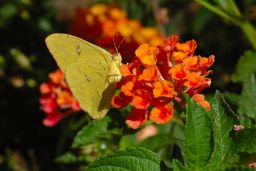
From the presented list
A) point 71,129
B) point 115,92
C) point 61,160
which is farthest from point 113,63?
point 71,129

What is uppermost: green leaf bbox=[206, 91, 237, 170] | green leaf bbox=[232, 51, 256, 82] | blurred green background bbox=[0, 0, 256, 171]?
green leaf bbox=[206, 91, 237, 170]

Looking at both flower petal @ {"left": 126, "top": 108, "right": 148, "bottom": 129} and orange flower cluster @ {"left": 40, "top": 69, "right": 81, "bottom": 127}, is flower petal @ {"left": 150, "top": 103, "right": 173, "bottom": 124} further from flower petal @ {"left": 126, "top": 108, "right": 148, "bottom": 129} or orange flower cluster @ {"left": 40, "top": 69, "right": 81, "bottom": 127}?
orange flower cluster @ {"left": 40, "top": 69, "right": 81, "bottom": 127}

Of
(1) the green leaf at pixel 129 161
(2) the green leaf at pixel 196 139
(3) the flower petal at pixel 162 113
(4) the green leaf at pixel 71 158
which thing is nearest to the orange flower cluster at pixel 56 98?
(4) the green leaf at pixel 71 158

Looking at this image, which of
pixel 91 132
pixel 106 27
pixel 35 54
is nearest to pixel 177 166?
pixel 91 132

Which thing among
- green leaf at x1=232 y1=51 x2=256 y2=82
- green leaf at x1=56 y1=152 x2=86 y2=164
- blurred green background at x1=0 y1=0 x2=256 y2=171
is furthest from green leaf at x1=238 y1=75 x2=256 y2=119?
blurred green background at x1=0 y1=0 x2=256 y2=171

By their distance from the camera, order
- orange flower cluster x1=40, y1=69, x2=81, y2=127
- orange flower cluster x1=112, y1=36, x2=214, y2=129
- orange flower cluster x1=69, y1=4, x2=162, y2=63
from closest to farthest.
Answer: orange flower cluster x1=112, y1=36, x2=214, y2=129 < orange flower cluster x1=40, y1=69, x2=81, y2=127 < orange flower cluster x1=69, y1=4, x2=162, y2=63

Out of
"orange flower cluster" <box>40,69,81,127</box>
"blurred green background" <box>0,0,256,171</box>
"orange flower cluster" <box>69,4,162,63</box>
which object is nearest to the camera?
"orange flower cluster" <box>40,69,81,127</box>

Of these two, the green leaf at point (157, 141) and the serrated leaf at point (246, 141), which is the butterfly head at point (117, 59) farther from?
the serrated leaf at point (246, 141)

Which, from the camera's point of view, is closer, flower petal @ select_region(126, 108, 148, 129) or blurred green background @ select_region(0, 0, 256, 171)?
A: flower petal @ select_region(126, 108, 148, 129)
